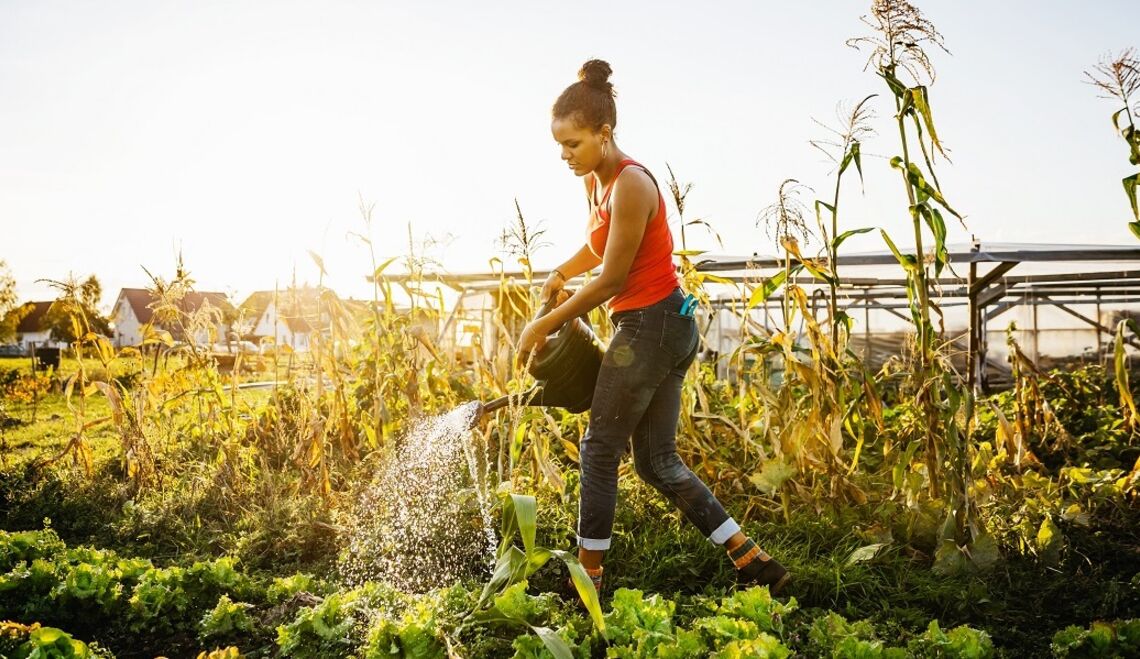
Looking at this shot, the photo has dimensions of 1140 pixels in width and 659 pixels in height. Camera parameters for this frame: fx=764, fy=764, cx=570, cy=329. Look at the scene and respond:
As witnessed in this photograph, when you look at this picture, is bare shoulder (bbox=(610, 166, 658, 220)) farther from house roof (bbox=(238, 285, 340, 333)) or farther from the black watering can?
house roof (bbox=(238, 285, 340, 333))

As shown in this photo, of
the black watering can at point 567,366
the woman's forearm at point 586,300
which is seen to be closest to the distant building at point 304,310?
the black watering can at point 567,366

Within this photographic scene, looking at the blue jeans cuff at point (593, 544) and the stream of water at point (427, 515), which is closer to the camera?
the blue jeans cuff at point (593, 544)

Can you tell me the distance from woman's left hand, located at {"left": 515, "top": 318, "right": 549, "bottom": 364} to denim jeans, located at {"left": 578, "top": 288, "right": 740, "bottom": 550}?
0.20 meters

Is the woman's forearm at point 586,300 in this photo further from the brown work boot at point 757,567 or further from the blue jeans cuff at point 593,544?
the brown work boot at point 757,567

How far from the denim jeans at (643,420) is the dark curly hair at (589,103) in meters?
0.55

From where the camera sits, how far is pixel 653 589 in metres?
2.57

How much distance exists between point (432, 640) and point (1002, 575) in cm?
192

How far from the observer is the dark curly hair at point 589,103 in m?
2.18

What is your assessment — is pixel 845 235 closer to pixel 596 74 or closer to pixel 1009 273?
pixel 596 74

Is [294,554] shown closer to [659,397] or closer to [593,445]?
[593,445]

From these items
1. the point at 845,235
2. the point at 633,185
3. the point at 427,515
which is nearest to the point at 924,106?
the point at 845,235

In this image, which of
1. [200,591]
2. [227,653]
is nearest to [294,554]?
[200,591]

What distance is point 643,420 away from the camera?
7.80 ft

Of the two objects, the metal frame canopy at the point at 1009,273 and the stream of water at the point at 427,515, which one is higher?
the metal frame canopy at the point at 1009,273
